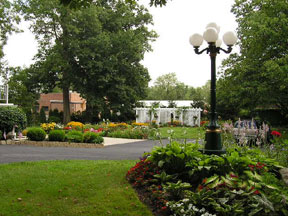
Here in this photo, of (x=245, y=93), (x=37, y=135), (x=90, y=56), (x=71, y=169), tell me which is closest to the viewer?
(x=71, y=169)

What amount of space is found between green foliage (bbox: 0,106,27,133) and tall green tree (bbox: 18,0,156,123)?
35.2ft

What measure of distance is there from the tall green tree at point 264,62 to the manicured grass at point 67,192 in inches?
452

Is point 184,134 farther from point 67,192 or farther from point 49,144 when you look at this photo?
point 49,144

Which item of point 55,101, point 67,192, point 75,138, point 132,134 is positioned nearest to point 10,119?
point 75,138

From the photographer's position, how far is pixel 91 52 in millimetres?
25078

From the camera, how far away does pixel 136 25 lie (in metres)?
30.5

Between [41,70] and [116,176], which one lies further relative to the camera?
[41,70]

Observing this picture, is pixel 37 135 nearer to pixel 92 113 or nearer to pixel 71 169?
pixel 71 169

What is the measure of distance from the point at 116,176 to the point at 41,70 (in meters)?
22.4

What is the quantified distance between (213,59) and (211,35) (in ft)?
1.92

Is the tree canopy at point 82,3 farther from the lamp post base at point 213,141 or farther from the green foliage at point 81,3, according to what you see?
the lamp post base at point 213,141

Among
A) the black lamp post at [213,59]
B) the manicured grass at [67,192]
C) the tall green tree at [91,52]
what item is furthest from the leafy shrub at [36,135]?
the tall green tree at [91,52]

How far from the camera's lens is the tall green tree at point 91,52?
2527 cm

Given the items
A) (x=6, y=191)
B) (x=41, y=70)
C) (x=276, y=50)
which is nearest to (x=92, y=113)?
(x=41, y=70)
